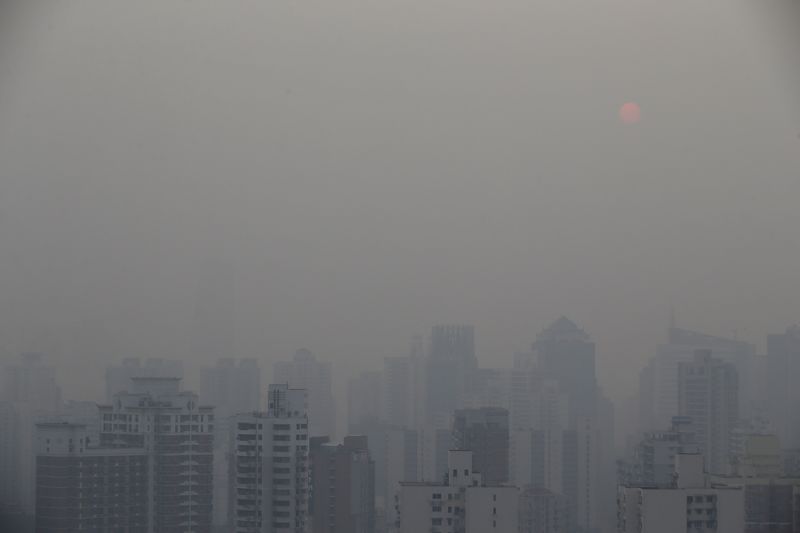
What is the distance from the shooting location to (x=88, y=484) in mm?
4867

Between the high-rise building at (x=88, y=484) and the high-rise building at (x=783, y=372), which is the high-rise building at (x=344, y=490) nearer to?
the high-rise building at (x=88, y=484)

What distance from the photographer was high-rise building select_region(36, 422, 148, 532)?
4742 mm

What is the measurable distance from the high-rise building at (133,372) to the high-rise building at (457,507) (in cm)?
138

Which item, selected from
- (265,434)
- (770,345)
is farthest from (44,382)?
(770,345)

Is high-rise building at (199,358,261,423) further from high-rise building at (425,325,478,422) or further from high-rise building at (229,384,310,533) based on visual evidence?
high-rise building at (425,325,478,422)

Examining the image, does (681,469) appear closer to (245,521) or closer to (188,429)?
(245,521)

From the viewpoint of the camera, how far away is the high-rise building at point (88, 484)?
4.74 metres

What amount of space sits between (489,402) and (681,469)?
108 centimetres

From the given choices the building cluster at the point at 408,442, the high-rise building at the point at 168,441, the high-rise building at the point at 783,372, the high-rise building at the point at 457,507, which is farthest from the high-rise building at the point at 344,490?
the high-rise building at the point at 783,372

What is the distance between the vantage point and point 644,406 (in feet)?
16.7

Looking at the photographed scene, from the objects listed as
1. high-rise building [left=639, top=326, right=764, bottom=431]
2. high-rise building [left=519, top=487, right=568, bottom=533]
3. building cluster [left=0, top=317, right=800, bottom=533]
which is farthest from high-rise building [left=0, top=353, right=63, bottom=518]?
high-rise building [left=639, top=326, right=764, bottom=431]

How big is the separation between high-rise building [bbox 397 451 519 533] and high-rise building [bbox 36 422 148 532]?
1056 millimetres

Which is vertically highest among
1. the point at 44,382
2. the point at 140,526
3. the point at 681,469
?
the point at 44,382

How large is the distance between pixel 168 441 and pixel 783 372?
2.80 metres
